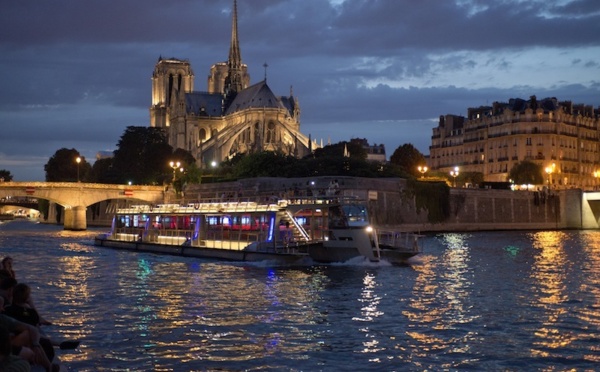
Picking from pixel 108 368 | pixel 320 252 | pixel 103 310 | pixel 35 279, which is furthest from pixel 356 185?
pixel 108 368

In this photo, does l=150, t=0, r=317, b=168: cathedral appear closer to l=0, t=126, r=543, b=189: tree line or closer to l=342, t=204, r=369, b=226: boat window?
l=0, t=126, r=543, b=189: tree line

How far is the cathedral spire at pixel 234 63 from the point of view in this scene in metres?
151

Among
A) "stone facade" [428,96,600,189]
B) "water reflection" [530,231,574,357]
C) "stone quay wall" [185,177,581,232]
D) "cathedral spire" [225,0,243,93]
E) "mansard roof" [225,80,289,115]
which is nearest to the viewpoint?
"water reflection" [530,231,574,357]

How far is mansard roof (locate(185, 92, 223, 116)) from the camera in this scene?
142125 mm

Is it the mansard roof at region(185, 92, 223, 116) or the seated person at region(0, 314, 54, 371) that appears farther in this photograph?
the mansard roof at region(185, 92, 223, 116)

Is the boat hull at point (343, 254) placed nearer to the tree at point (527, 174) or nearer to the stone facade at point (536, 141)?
the tree at point (527, 174)

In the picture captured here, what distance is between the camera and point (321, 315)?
21.5m

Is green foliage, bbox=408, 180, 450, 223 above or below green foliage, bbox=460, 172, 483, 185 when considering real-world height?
below

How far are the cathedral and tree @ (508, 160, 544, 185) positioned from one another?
29.8m

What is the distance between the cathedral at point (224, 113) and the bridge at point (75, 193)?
33.1 m

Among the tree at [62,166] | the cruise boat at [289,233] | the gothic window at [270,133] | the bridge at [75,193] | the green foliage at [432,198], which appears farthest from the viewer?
the gothic window at [270,133]

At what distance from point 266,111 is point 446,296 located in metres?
102

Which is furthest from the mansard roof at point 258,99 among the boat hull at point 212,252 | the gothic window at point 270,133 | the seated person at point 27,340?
the seated person at point 27,340

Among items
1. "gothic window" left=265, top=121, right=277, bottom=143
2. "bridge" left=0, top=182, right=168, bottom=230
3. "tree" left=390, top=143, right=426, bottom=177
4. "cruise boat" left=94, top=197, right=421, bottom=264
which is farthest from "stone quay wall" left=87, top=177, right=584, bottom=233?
"gothic window" left=265, top=121, right=277, bottom=143
